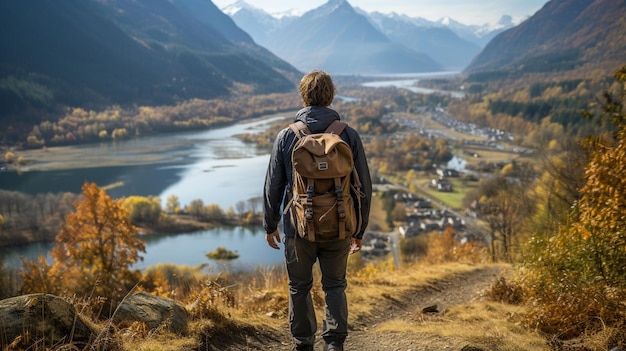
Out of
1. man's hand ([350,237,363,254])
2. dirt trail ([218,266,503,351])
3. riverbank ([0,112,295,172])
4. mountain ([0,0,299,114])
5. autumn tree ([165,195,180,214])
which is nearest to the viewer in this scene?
man's hand ([350,237,363,254])

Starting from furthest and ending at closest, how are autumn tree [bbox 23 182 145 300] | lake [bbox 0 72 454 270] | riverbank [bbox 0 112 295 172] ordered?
1. riverbank [bbox 0 112 295 172]
2. lake [bbox 0 72 454 270]
3. autumn tree [bbox 23 182 145 300]

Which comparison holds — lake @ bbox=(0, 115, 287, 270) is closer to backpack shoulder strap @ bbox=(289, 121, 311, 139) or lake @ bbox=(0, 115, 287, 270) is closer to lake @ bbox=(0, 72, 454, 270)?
lake @ bbox=(0, 72, 454, 270)

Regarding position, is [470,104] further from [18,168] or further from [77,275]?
[77,275]

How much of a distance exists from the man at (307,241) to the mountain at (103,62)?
3702 inches

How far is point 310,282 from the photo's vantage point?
2.74 metres

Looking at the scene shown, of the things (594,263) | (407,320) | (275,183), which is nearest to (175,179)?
(407,320)

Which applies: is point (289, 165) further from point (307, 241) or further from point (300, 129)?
point (307, 241)

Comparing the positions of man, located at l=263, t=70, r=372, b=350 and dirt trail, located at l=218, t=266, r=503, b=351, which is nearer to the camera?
man, located at l=263, t=70, r=372, b=350

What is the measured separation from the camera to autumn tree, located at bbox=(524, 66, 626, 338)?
358cm

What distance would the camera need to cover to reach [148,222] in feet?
117

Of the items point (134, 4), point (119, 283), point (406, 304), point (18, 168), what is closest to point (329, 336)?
point (406, 304)

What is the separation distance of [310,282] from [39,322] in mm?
1499

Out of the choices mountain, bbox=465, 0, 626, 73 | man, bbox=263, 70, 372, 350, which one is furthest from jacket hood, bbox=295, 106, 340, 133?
mountain, bbox=465, 0, 626, 73

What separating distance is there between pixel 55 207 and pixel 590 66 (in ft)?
355
